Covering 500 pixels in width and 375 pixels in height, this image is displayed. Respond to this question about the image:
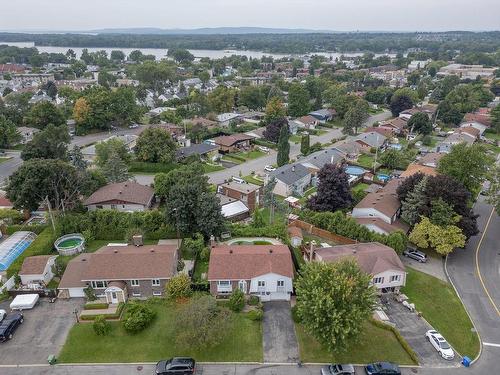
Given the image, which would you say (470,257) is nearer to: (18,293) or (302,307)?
(302,307)

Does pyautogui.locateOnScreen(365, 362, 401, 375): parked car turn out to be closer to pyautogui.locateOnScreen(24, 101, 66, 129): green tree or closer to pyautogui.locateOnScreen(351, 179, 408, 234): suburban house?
pyautogui.locateOnScreen(351, 179, 408, 234): suburban house

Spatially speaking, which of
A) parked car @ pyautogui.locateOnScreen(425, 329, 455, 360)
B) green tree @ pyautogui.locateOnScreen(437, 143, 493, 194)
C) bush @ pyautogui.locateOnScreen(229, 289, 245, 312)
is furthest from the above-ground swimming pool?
green tree @ pyautogui.locateOnScreen(437, 143, 493, 194)

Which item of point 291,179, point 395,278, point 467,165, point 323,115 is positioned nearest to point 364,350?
point 395,278

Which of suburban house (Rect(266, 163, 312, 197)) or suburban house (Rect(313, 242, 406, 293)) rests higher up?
suburban house (Rect(313, 242, 406, 293))

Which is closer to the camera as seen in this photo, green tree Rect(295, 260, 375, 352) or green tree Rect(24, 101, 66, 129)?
green tree Rect(295, 260, 375, 352)

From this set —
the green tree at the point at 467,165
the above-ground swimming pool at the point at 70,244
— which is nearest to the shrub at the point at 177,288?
the above-ground swimming pool at the point at 70,244
